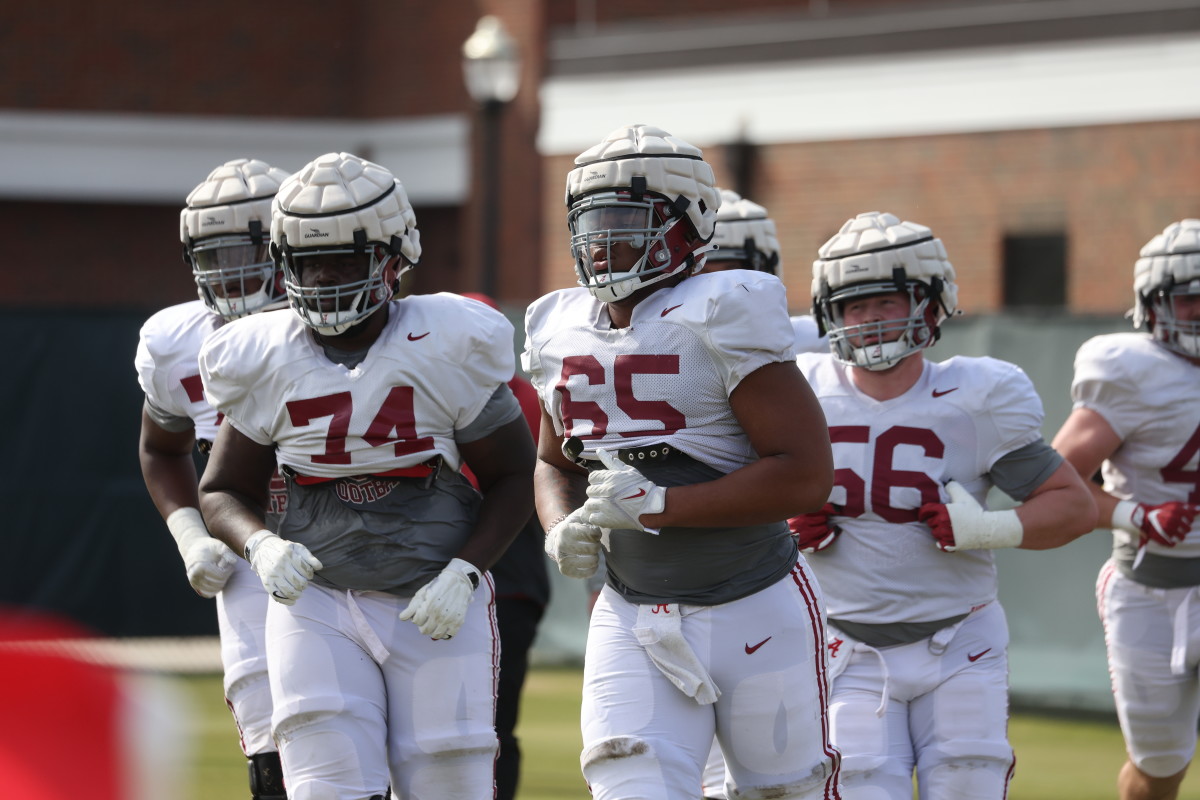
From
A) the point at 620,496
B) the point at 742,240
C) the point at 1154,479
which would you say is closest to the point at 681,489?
the point at 620,496

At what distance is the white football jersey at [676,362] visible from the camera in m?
3.59

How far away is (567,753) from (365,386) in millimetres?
4586

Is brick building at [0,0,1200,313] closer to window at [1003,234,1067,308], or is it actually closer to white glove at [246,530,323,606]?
window at [1003,234,1067,308]

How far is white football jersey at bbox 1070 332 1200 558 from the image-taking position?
5.45 metres

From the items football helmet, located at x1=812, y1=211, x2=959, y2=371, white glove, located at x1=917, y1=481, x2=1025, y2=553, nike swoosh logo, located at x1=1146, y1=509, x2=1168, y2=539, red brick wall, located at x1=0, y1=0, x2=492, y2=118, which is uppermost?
red brick wall, located at x1=0, y1=0, x2=492, y2=118

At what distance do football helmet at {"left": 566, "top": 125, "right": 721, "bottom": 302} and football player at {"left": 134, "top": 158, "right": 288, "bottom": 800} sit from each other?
1.39 meters

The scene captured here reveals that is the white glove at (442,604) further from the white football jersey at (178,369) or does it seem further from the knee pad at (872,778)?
the white football jersey at (178,369)

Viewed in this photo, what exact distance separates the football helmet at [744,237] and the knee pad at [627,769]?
2.28 m

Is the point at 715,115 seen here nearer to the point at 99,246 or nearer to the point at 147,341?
the point at 99,246

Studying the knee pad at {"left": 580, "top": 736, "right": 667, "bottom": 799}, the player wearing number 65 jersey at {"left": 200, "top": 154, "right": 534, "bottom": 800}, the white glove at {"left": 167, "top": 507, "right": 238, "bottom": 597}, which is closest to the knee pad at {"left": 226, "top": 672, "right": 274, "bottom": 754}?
the white glove at {"left": 167, "top": 507, "right": 238, "bottom": 597}

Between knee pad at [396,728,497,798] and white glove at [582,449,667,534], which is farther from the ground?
white glove at [582,449,667,534]

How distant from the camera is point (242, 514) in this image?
4.13 meters

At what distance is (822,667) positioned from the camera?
3793 mm

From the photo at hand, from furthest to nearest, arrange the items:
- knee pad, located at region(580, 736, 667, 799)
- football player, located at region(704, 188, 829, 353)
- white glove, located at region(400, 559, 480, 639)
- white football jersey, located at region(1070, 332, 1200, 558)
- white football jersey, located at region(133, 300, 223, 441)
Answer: football player, located at region(704, 188, 829, 353)
white football jersey, located at region(1070, 332, 1200, 558)
white football jersey, located at region(133, 300, 223, 441)
white glove, located at region(400, 559, 480, 639)
knee pad, located at region(580, 736, 667, 799)
